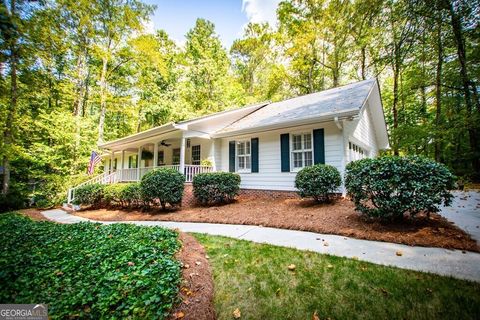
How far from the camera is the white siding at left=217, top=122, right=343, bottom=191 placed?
7.85 m

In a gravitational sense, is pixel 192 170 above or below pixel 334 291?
above

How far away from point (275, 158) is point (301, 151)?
1.22 m

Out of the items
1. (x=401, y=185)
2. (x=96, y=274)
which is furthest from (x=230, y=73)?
(x=96, y=274)

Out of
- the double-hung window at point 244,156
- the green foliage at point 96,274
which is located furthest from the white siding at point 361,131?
the green foliage at point 96,274

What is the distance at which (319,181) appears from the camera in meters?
6.60

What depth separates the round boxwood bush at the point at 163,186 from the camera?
764 centimetres

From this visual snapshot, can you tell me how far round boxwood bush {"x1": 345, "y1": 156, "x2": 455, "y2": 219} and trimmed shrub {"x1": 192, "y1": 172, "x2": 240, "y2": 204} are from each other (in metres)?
4.58

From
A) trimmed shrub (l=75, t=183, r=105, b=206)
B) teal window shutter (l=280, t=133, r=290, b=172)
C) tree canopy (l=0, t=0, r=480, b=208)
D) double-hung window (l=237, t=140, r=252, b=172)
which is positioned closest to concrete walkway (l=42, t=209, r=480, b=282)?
teal window shutter (l=280, t=133, r=290, b=172)

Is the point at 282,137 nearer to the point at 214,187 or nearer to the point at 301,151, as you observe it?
the point at 301,151

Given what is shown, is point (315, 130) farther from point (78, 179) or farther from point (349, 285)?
point (78, 179)

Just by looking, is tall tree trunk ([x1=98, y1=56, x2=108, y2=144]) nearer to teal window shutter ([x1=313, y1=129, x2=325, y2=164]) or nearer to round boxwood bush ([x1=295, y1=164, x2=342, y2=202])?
teal window shutter ([x1=313, y1=129, x2=325, y2=164])

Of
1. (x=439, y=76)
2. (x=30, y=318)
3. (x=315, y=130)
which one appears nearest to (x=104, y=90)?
(x=315, y=130)

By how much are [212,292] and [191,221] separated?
4.05m
